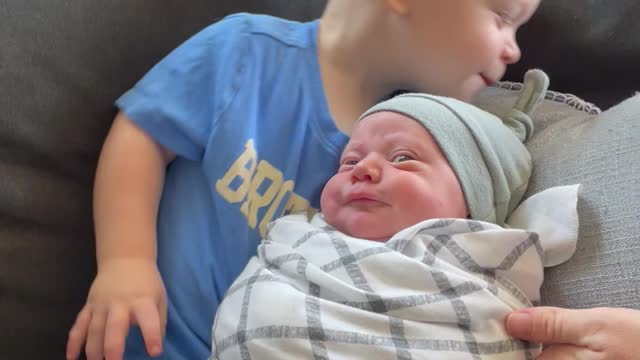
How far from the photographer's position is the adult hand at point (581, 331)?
0.62 meters

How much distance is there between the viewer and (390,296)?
652 millimetres

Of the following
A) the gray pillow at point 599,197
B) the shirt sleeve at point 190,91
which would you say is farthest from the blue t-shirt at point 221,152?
the gray pillow at point 599,197

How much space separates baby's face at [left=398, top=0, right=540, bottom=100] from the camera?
0.89m

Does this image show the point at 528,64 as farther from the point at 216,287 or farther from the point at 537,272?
the point at 216,287

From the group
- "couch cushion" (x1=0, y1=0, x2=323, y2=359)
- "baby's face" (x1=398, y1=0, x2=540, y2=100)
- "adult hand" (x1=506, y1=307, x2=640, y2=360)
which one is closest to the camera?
"adult hand" (x1=506, y1=307, x2=640, y2=360)

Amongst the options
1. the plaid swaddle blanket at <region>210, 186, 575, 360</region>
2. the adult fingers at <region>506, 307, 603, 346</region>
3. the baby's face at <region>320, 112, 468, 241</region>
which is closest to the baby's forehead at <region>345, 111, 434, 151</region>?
the baby's face at <region>320, 112, 468, 241</region>

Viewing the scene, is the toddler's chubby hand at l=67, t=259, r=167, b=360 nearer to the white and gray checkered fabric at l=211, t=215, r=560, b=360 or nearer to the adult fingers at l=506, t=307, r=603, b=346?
the white and gray checkered fabric at l=211, t=215, r=560, b=360

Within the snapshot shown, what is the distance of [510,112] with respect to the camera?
91cm

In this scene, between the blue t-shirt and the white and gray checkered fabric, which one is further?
the blue t-shirt

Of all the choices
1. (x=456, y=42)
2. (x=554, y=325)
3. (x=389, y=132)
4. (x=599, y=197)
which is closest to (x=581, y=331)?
(x=554, y=325)

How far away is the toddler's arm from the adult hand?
1.14 feet

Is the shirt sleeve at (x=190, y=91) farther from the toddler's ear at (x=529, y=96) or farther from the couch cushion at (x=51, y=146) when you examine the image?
the toddler's ear at (x=529, y=96)

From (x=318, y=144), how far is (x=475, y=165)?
0.20 meters

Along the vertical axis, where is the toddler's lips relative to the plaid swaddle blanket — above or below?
above
